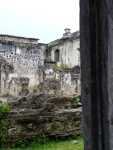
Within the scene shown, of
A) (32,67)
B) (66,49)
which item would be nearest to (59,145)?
(32,67)

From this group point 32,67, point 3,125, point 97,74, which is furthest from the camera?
point 32,67

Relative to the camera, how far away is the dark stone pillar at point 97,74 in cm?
148

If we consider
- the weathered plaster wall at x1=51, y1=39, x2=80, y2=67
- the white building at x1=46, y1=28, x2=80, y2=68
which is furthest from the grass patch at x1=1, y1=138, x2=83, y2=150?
the weathered plaster wall at x1=51, y1=39, x2=80, y2=67

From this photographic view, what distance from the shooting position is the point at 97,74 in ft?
4.92

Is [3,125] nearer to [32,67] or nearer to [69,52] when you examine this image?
[32,67]

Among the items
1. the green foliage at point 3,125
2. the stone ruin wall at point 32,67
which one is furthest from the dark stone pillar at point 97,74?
the stone ruin wall at point 32,67

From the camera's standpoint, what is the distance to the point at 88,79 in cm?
152

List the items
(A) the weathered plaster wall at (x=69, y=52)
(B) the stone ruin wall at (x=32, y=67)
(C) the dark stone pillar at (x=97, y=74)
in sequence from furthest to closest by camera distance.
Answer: (A) the weathered plaster wall at (x=69, y=52)
(B) the stone ruin wall at (x=32, y=67)
(C) the dark stone pillar at (x=97, y=74)

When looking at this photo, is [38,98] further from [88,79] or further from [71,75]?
[71,75]

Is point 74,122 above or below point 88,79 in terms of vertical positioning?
below

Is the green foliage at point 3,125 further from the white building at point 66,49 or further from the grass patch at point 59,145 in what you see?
the white building at point 66,49

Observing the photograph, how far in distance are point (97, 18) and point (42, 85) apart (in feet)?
46.7

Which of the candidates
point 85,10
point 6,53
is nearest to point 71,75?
point 6,53

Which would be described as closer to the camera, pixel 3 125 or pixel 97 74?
pixel 97 74
